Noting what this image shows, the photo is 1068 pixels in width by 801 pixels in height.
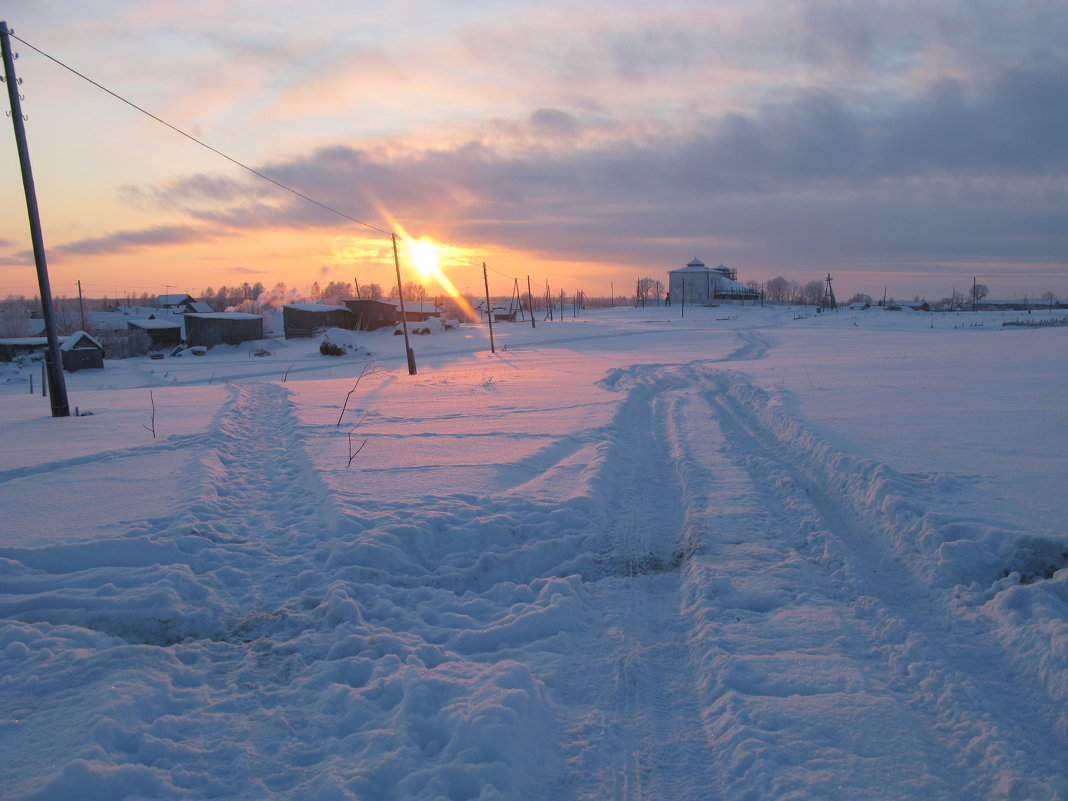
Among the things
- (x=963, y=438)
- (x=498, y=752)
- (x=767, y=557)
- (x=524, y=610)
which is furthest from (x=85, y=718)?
(x=963, y=438)

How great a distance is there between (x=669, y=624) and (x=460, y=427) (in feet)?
26.5

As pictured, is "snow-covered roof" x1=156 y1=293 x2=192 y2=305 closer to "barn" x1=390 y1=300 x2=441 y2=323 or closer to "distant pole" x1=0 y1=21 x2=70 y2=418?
"barn" x1=390 y1=300 x2=441 y2=323

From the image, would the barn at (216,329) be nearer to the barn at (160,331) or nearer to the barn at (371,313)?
the barn at (160,331)

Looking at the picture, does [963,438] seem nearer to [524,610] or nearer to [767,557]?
[767,557]

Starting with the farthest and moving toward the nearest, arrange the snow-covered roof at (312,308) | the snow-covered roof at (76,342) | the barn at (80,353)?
the snow-covered roof at (312,308)
the barn at (80,353)
the snow-covered roof at (76,342)

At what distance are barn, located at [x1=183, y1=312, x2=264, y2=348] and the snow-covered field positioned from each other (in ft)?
172

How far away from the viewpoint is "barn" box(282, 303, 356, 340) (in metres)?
62.0

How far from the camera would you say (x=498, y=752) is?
334cm

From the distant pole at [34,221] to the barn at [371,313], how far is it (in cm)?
5406

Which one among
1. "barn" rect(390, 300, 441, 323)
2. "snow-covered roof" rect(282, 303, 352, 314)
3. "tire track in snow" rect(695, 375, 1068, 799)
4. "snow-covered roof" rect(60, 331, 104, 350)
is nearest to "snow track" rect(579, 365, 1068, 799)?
"tire track in snow" rect(695, 375, 1068, 799)

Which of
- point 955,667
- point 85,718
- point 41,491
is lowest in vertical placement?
point 955,667

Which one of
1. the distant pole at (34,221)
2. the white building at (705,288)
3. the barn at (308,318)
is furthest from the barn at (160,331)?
the white building at (705,288)

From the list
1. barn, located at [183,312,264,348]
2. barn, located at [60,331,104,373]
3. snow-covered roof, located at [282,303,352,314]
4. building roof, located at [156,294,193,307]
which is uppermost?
building roof, located at [156,294,193,307]

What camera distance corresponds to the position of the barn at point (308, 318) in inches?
2440
